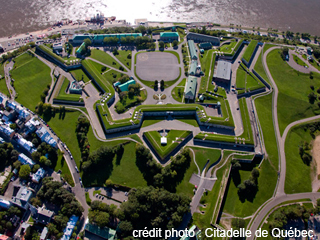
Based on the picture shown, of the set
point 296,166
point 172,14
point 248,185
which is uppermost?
point 172,14

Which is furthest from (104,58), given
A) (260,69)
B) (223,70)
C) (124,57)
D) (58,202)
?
(260,69)

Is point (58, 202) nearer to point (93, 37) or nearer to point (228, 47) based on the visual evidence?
point (93, 37)

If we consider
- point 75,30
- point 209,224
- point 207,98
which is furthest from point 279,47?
point 75,30

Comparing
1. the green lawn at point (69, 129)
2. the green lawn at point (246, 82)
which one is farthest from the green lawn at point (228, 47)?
the green lawn at point (69, 129)

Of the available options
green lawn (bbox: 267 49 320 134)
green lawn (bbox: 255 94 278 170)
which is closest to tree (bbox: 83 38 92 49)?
green lawn (bbox: 255 94 278 170)

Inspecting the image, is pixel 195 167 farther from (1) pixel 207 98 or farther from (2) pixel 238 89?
(2) pixel 238 89

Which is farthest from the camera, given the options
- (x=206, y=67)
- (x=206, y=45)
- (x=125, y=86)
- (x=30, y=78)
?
(x=206, y=45)
